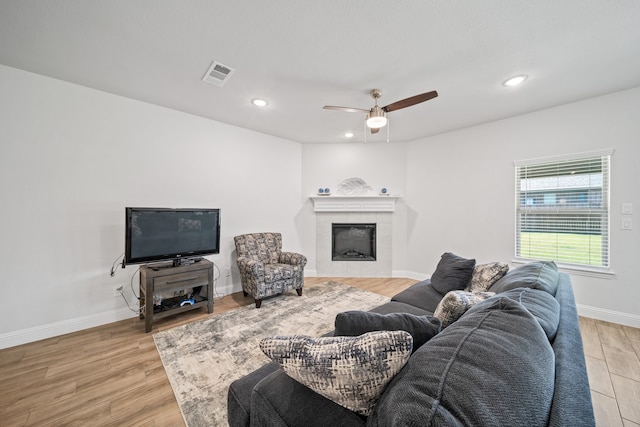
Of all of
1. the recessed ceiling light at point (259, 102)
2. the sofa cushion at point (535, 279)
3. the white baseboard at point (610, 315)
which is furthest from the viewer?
the recessed ceiling light at point (259, 102)

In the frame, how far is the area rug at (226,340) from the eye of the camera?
1.63 meters

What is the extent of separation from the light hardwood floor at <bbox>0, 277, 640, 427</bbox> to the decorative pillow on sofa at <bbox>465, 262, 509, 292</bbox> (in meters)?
0.91

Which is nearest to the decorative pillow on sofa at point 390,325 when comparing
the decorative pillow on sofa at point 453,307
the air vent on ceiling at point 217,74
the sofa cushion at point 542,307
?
the decorative pillow on sofa at point 453,307

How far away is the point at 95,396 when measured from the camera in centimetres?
167

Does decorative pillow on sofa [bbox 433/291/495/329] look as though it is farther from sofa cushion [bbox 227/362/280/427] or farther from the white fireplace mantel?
the white fireplace mantel

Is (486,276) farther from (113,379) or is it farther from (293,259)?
(113,379)

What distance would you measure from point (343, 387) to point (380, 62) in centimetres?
244

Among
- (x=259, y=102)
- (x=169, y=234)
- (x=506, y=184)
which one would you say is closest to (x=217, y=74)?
(x=259, y=102)

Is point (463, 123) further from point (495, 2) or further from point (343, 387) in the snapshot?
point (343, 387)

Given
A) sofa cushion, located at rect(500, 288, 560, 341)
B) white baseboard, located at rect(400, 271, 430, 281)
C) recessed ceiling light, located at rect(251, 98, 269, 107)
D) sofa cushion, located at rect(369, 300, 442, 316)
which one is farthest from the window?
recessed ceiling light, located at rect(251, 98, 269, 107)

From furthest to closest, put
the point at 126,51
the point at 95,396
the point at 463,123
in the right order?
1. the point at 463,123
2. the point at 126,51
3. the point at 95,396

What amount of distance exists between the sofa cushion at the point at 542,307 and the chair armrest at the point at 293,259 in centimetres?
266

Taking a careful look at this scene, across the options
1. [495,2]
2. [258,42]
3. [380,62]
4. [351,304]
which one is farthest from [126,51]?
[351,304]

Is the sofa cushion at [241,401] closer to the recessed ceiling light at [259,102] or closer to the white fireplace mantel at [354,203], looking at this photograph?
the recessed ceiling light at [259,102]
